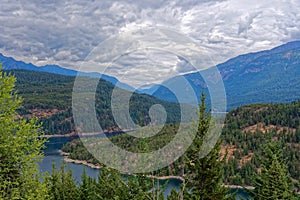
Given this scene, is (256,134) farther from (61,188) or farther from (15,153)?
(15,153)

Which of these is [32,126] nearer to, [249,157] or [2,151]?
[2,151]

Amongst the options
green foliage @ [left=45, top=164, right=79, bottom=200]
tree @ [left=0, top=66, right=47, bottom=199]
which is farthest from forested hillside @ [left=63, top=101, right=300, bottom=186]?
tree @ [left=0, top=66, right=47, bottom=199]

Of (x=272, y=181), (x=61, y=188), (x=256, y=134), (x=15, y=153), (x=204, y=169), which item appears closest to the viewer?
(x=15, y=153)

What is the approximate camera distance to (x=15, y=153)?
11359 mm

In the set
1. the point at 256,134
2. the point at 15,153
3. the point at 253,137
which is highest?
the point at 256,134

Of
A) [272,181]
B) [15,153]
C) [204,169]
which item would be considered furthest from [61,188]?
[272,181]

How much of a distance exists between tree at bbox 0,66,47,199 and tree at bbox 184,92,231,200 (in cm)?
722

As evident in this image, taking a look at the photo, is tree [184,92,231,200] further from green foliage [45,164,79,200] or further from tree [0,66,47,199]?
green foliage [45,164,79,200]

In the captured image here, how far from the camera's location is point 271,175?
20.0 meters

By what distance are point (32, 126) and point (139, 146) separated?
171 inches

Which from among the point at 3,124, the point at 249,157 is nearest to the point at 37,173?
the point at 3,124

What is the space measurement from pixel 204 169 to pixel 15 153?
29.1ft

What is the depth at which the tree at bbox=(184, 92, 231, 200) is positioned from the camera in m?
15.6

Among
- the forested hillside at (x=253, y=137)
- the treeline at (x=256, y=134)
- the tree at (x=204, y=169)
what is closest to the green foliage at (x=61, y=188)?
the tree at (x=204, y=169)
